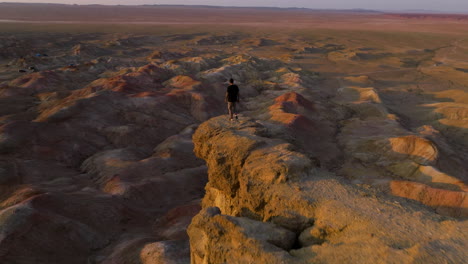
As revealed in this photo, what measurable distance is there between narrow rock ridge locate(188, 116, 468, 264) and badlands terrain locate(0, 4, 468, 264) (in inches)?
1.7

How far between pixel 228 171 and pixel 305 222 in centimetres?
460

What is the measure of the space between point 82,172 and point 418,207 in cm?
2472

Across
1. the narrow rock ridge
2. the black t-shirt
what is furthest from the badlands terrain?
the black t-shirt

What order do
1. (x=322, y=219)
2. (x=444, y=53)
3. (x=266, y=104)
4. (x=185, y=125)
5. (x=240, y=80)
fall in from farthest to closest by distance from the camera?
(x=444, y=53) → (x=240, y=80) → (x=266, y=104) → (x=185, y=125) → (x=322, y=219)

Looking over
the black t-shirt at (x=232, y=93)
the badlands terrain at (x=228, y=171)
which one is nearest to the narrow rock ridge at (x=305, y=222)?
the badlands terrain at (x=228, y=171)

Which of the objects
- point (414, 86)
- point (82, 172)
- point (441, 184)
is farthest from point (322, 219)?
point (414, 86)

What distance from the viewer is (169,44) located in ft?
388

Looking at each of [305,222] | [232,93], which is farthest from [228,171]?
[305,222]

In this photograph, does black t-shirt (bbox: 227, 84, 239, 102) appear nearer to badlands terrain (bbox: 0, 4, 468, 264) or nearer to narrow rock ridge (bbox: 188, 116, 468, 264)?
badlands terrain (bbox: 0, 4, 468, 264)

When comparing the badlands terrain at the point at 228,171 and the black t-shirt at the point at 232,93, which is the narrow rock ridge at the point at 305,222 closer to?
the badlands terrain at the point at 228,171

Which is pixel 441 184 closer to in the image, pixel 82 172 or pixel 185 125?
pixel 185 125

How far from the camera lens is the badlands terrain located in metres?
9.87

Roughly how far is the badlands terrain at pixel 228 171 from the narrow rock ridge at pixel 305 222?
44mm

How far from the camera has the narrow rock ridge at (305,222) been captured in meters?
8.73
